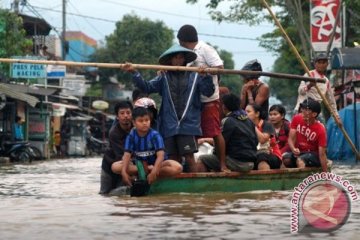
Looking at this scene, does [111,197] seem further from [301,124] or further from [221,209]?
[301,124]

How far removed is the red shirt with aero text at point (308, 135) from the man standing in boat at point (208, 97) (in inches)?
38.8

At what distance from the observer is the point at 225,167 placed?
9.48 metres

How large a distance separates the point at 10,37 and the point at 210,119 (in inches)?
807

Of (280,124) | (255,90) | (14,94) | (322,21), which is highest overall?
(322,21)

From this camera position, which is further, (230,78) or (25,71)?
(230,78)

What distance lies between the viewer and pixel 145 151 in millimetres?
8859

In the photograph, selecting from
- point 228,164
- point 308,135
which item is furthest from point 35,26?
point 228,164

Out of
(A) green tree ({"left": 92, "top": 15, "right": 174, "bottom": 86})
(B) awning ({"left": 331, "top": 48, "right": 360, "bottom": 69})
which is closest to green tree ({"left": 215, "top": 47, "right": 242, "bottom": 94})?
(A) green tree ({"left": 92, "top": 15, "right": 174, "bottom": 86})

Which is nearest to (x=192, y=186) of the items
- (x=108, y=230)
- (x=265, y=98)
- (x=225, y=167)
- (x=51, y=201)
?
(x=225, y=167)

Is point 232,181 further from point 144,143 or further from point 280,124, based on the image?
point 280,124

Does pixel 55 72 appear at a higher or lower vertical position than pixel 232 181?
higher

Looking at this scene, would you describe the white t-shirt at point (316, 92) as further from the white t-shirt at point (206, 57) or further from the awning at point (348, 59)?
the awning at point (348, 59)

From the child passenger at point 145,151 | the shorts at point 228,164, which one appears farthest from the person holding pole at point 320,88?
the child passenger at point 145,151

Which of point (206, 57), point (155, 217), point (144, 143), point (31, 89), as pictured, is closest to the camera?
point (155, 217)
